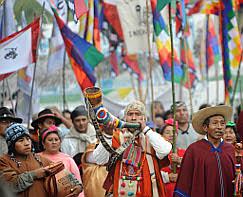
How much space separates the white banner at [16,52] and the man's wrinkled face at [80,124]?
100 centimetres

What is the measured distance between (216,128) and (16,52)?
344 centimetres

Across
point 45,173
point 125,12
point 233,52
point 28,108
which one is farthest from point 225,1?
point 45,173

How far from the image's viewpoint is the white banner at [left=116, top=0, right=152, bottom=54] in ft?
44.0

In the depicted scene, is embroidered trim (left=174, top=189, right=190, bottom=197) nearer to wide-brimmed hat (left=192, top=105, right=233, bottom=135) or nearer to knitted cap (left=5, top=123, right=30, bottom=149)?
wide-brimmed hat (left=192, top=105, right=233, bottom=135)

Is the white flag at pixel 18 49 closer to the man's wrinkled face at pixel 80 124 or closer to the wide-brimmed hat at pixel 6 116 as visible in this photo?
the wide-brimmed hat at pixel 6 116

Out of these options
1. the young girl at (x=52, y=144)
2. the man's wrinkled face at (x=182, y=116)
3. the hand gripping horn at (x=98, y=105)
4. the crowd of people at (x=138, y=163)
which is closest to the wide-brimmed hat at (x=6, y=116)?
the young girl at (x=52, y=144)

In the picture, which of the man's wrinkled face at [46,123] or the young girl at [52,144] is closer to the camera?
the young girl at [52,144]

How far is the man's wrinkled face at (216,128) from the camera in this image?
7473mm

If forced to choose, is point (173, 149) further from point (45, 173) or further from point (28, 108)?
point (28, 108)

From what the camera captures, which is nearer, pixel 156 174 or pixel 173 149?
pixel 156 174

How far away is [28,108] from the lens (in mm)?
11773

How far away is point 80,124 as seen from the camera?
Answer: 9.80 m

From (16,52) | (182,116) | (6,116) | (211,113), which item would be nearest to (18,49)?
(16,52)

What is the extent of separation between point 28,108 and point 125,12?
284 centimetres
